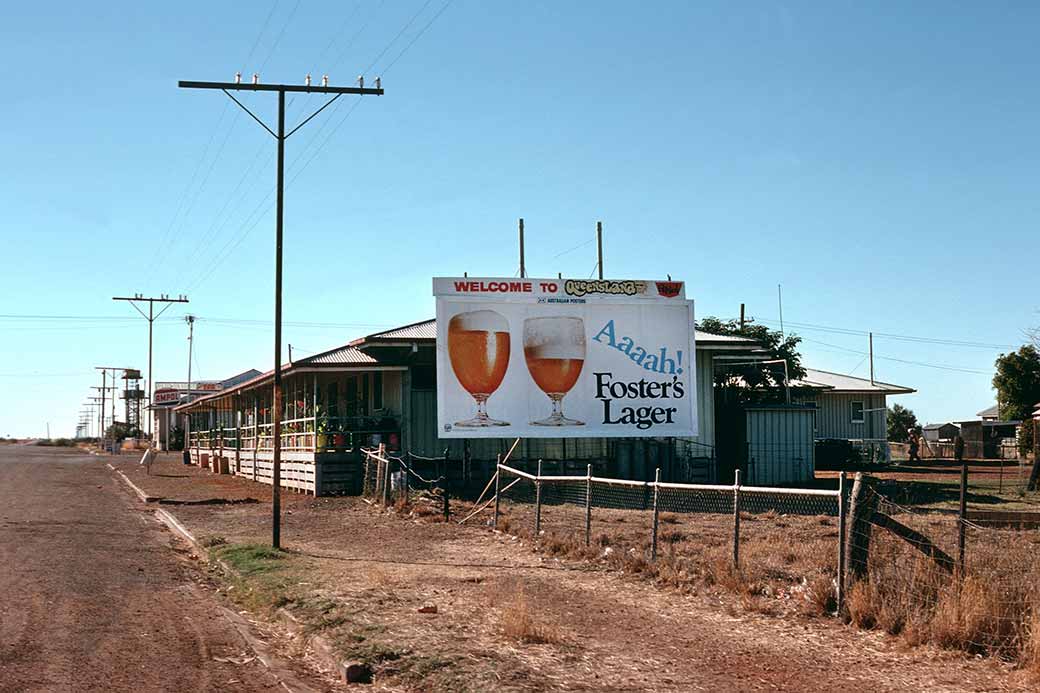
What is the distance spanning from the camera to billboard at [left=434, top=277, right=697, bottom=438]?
26438mm

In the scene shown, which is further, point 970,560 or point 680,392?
point 680,392

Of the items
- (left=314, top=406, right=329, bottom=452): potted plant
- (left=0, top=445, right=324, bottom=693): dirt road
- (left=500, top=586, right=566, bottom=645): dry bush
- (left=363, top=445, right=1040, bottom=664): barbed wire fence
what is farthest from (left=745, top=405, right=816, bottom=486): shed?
(left=500, top=586, right=566, bottom=645): dry bush

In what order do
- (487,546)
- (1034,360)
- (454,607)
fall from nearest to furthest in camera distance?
(454,607) < (487,546) < (1034,360)

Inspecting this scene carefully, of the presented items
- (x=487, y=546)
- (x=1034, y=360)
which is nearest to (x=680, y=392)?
(x=487, y=546)

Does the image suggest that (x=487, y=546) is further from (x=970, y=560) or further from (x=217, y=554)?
(x=970, y=560)

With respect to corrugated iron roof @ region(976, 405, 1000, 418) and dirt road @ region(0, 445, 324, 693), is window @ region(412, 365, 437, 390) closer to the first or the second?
dirt road @ region(0, 445, 324, 693)

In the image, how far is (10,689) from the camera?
8.08 meters

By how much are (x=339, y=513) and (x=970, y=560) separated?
48.9ft

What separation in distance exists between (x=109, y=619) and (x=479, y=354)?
16.0 meters

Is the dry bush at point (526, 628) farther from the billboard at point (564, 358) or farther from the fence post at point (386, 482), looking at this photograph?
the billboard at point (564, 358)

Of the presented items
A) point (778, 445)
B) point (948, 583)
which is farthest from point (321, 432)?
point (948, 583)

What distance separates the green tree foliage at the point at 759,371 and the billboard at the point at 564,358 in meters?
4.57

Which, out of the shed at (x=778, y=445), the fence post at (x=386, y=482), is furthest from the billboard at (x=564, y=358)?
the shed at (x=778, y=445)

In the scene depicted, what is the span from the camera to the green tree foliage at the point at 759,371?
121 feet
